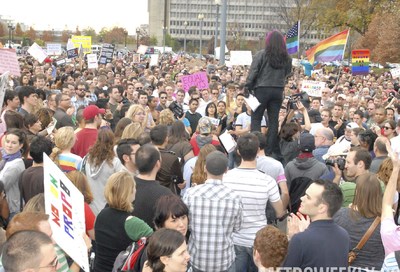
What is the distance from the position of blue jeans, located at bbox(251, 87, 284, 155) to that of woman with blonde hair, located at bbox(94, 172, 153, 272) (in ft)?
14.6

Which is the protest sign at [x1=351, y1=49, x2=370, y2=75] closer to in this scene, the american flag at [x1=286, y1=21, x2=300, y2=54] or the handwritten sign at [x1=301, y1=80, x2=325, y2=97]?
the american flag at [x1=286, y1=21, x2=300, y2=54]

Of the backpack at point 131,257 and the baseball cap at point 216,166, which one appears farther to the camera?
the baseball cap at point 216,166

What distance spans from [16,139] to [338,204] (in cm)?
386

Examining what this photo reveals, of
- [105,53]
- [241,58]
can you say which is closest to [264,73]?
[241,58]

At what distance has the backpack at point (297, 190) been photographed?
21.2ft

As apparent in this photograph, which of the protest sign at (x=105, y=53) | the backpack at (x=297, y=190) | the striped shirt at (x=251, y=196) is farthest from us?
the protest sign at (x=105, y=53)

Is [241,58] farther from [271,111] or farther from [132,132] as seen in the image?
[132,132]

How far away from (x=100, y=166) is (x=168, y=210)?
6.30 feet

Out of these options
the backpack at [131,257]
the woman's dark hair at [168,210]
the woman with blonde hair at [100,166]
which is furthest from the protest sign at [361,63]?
the backpack at [131,257]

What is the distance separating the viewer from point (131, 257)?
421cm

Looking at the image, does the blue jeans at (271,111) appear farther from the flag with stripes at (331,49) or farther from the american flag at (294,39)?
the flag with stripes at (331,49)

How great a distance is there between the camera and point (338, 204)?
4363 millimetres

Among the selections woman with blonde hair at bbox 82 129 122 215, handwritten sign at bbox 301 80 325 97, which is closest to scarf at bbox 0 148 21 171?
woman with blonde hair at bbox 82 129 122 215

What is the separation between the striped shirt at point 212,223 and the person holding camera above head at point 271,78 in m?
4.01
